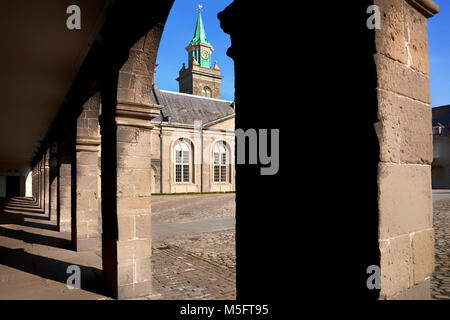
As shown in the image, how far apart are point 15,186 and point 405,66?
38774 mm

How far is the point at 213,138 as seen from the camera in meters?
29.8

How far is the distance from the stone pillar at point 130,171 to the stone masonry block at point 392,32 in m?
3.32

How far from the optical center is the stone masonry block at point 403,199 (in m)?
1.31

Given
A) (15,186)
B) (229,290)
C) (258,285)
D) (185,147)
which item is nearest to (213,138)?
(185,147)

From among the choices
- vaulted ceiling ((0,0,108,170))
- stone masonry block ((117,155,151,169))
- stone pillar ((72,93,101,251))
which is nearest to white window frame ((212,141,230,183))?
vaulted ceiling ((0,0,108,170))

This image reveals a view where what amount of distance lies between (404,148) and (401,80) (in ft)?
1.10

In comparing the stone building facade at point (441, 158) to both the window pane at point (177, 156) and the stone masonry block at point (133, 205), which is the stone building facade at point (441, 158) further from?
the stone masonry block at point (133, 205)

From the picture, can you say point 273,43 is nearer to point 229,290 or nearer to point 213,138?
point 229,290

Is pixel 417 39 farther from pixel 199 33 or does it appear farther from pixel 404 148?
pixel 199 33

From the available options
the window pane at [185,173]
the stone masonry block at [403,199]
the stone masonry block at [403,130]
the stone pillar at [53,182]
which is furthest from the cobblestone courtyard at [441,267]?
the window pane at [185,173]

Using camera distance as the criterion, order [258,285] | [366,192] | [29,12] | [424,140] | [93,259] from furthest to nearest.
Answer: [93,259] → [29,12] → [258,285] → [424,140] → [366,192]

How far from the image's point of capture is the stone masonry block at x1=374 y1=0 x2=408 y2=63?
1339mm

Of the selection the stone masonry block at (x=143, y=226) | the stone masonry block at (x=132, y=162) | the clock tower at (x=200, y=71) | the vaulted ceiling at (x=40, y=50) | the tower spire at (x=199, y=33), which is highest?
the tower spire at (x=199, y=33)
